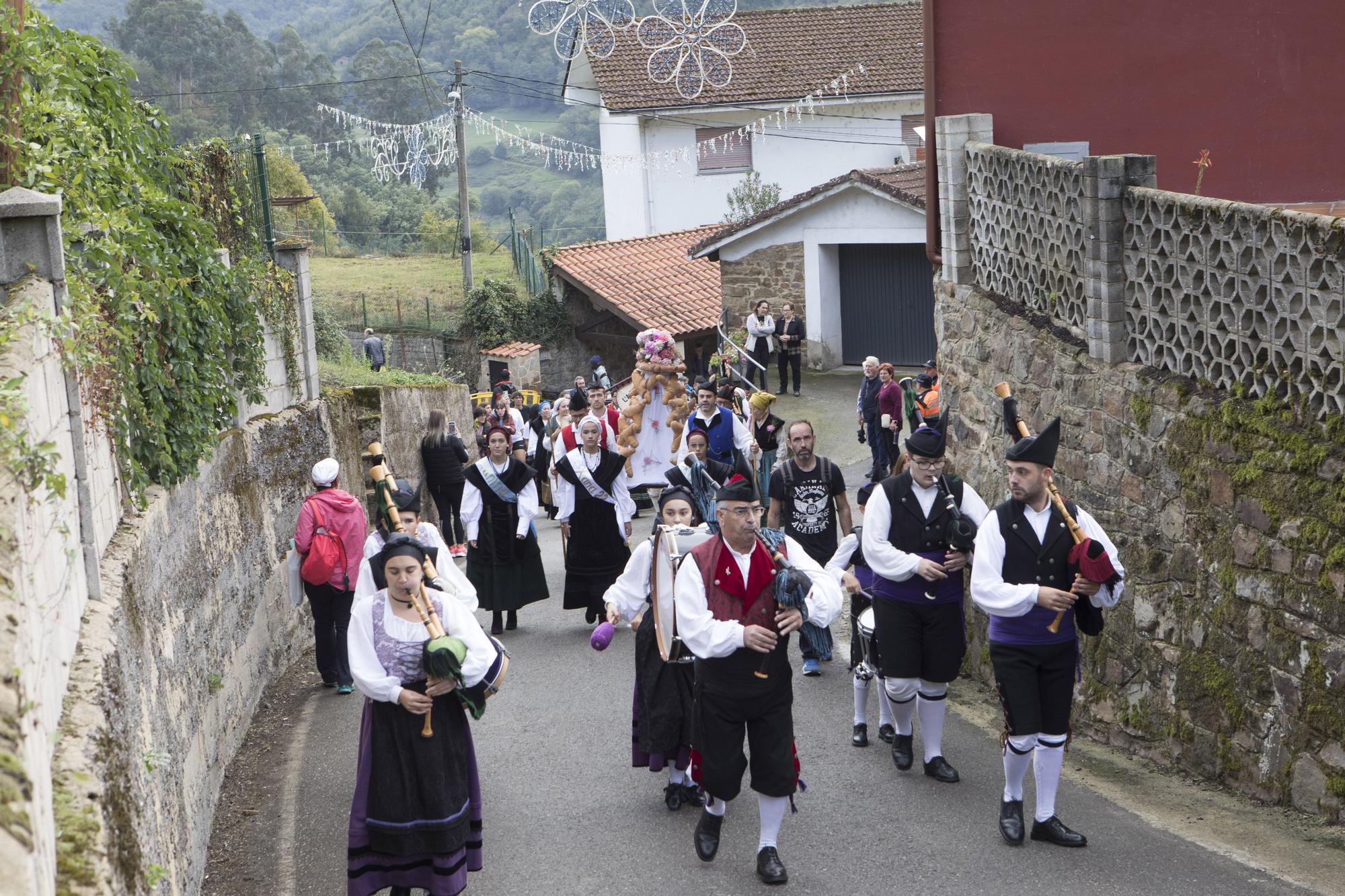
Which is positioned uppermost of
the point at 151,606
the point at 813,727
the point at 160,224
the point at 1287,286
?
the point at 160,224

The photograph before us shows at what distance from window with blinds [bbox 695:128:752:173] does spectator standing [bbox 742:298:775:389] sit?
14.7 metres

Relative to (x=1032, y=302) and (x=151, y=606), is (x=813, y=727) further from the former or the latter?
(x=151, y=606)

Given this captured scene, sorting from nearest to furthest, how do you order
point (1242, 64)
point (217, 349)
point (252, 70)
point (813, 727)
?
point (813, 727) → point (217, 349) → point (1242, 64) → point (252, 70)

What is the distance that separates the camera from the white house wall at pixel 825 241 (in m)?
24.8

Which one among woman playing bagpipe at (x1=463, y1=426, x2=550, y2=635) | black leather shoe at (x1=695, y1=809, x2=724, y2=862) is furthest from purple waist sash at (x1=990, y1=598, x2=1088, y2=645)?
woman playing bagpipe at (x1=463, y1=426, x2=550, y2=635)

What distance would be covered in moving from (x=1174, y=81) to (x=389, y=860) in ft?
31.7

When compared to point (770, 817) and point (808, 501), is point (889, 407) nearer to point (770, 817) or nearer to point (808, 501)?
point (808, 501)

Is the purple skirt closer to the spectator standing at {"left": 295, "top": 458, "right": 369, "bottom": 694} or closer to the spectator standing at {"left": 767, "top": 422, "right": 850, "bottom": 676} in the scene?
the spectator standing at {"left": 295, "top": 458, "right": 369, "bottom": 694}

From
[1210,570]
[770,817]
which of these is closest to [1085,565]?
[1210,570]

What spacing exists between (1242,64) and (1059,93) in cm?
156

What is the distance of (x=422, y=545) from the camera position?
6.35 meters

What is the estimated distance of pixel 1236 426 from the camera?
22.9 ft

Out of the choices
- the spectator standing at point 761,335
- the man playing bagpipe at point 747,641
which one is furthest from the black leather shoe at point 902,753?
the spectator standing at point 761,335

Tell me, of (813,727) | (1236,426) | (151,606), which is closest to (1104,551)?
(1236,426)
